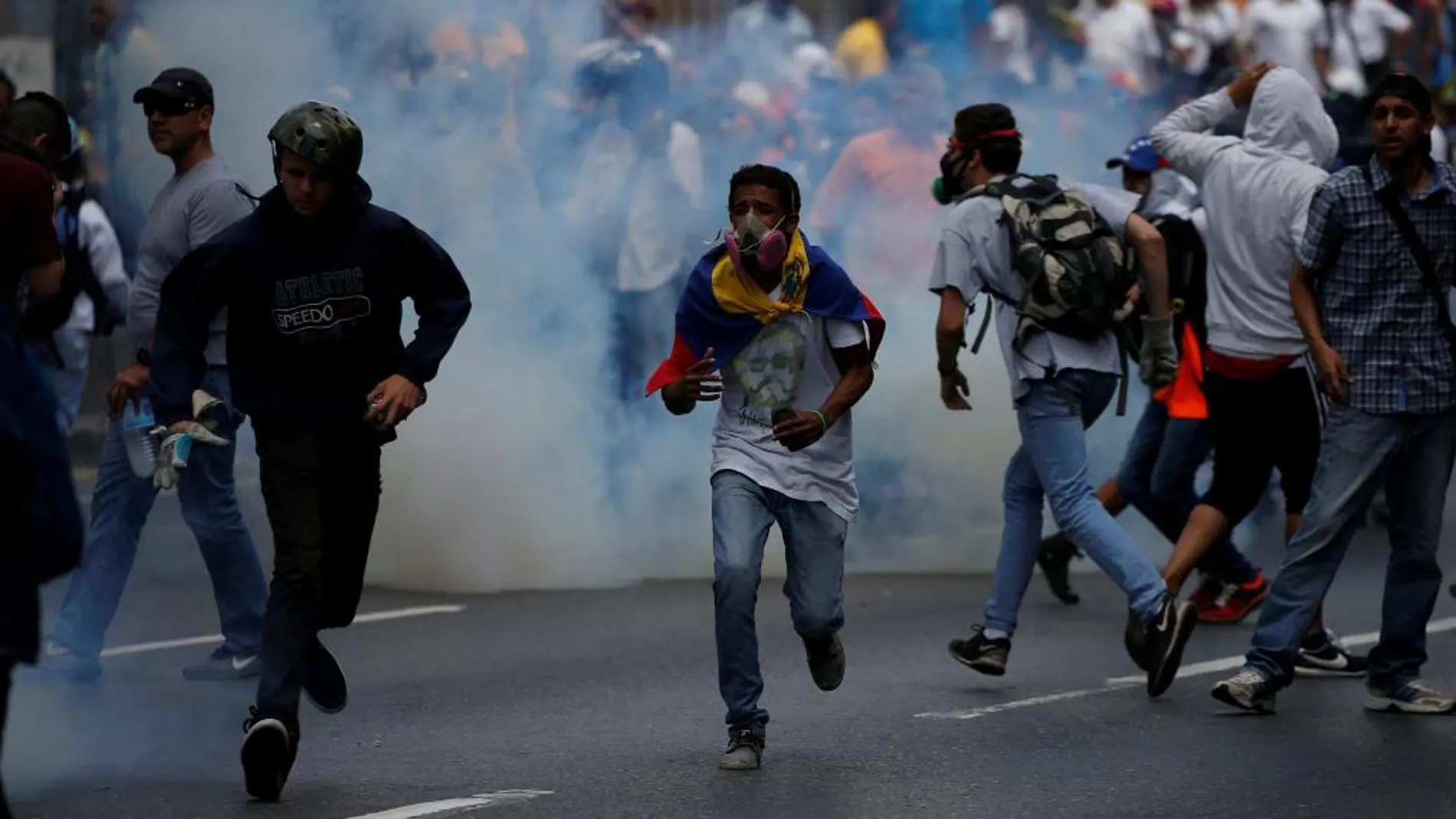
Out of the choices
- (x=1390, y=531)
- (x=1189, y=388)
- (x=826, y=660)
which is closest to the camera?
(x=826, y=660)

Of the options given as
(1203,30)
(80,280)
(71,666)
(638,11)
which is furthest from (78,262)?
(1203,30)

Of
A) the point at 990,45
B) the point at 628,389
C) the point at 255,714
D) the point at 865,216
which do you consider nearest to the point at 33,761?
the point at 255,714

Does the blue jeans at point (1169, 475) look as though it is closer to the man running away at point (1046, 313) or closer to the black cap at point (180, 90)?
the man running away at point (1046, 313)

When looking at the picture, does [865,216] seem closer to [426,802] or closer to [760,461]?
[760,461]

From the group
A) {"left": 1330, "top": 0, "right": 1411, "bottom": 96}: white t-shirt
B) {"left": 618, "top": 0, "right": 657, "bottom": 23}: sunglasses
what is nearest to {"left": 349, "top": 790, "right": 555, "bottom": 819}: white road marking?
{"left": 618, "top": 0, "right": 657, "bottom": 23}: sunglasses

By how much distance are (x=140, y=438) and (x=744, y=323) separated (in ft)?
5.22

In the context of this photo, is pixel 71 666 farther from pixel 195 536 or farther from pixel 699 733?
pixel 699 733

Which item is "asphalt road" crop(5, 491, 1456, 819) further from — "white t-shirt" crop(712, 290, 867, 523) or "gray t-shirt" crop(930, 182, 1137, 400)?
"gray t-shirt" crop(930, 182, 1137, 400)

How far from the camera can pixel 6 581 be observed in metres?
4.84

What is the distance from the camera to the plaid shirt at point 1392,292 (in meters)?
7.72

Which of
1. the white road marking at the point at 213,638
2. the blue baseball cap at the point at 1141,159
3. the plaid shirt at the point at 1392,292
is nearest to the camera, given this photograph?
the plaid shirt at the point at 1392,292

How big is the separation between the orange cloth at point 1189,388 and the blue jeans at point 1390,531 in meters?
2.03

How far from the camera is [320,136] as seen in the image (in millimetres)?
6609

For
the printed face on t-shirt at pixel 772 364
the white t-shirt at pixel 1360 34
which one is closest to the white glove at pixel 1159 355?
the printed face on t-shirt at pixel 772 364
